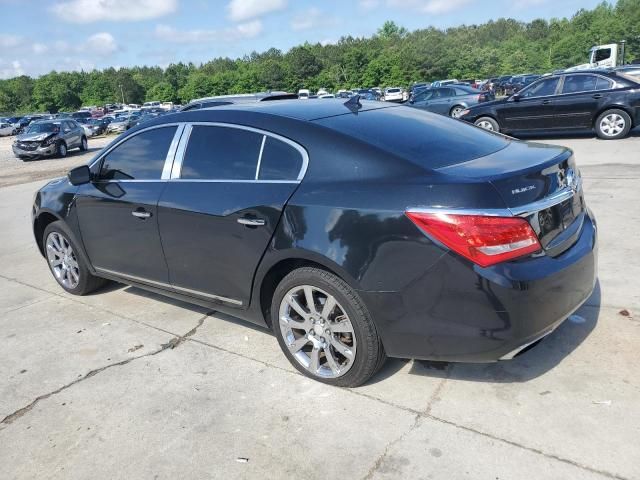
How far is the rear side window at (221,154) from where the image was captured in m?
3.53

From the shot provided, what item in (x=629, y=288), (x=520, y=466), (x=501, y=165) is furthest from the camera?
(x=629, y=288)

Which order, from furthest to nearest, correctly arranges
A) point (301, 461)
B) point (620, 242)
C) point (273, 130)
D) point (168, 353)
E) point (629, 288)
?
point (620, 242), point (629, 288), point (168, 353), point (273, 130), point (301, 461)

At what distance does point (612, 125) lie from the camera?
40.8 feet

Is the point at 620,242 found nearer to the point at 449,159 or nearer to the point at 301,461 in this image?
the point at 449,159

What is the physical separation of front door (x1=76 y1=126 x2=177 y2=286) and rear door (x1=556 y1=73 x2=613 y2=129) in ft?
36.5

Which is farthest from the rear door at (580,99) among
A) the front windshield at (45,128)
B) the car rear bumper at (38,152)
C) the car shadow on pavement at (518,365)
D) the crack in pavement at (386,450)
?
the front windshield at (45,128)

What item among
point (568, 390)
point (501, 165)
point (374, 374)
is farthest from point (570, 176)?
point (374, 374)

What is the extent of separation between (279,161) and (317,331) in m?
1.05

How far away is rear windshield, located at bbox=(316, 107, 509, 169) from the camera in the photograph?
309 cm

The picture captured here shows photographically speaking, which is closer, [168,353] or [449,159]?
[449,159]

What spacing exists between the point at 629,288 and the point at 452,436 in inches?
94.1

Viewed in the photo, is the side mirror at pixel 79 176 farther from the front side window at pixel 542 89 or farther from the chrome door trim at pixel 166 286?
the front side window at pixel 542 89

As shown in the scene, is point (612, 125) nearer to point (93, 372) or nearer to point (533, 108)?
point (533, 108)

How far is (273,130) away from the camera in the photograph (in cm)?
344
